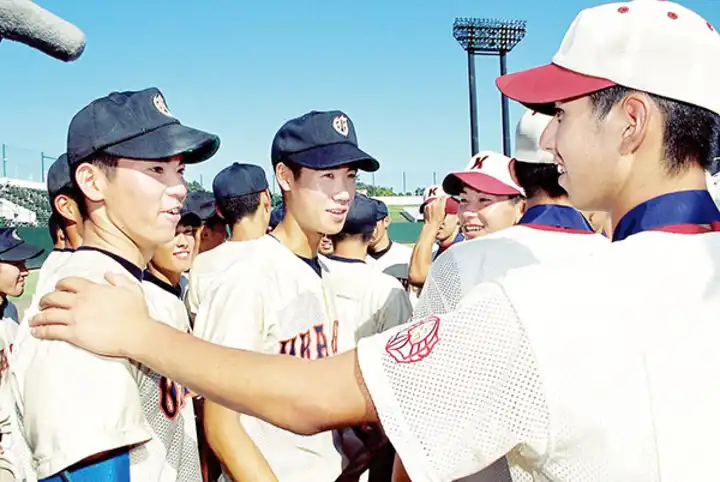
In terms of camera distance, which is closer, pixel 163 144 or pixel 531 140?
pixel 163 144

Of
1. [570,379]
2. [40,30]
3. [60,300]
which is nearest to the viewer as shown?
[40,30]

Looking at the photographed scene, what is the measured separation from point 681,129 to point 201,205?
410 cm

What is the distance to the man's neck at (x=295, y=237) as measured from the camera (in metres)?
2.69

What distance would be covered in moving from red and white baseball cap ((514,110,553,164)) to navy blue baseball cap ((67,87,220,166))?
1289 mm

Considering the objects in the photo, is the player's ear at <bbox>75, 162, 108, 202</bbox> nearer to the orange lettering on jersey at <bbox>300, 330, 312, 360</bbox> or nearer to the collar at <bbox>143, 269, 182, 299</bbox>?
the collar at <bbox>143, 269, 182, 299</bbox>

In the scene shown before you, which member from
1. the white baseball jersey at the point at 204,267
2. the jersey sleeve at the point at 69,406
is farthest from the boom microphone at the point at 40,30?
the white baseball jersey at the point at 204,267

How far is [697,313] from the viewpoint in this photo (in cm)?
102

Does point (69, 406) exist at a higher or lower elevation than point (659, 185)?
lower

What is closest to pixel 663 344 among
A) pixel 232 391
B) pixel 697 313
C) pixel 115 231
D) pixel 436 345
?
pixel 697 313

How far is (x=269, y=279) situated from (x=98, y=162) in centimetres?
88

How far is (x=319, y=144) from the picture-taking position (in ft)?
8.87

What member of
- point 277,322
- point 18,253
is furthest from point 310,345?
point 18,253

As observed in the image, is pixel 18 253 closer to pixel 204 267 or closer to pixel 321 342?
pixel 204 267

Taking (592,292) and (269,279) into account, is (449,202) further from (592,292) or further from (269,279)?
(592,292)
